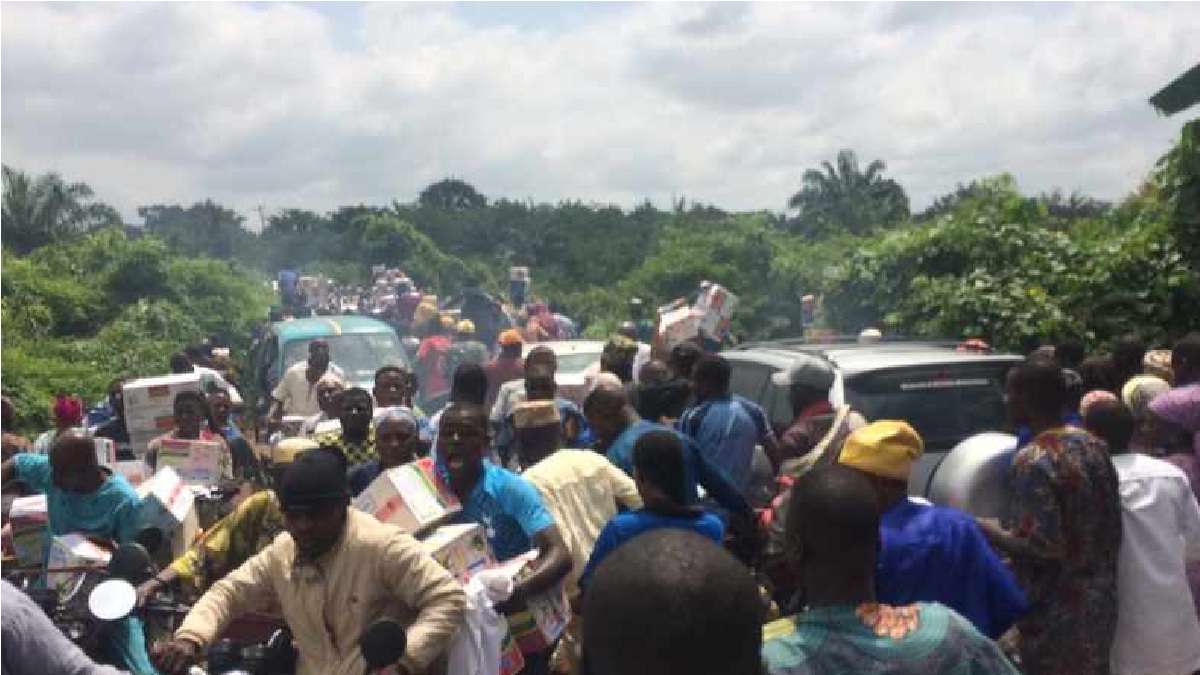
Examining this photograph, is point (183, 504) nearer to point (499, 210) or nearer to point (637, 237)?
point (637, 237)

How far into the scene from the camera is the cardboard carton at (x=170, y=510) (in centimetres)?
600

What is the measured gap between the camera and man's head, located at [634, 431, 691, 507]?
4641mm

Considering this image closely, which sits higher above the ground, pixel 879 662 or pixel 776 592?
pixel 879 662

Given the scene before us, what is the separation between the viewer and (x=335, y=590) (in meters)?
4.03

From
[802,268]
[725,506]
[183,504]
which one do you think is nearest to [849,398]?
[725,506]

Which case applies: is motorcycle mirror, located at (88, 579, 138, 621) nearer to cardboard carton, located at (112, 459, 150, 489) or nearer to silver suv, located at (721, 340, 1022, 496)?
cardboard carton, located at (112, 459, 150, 489)

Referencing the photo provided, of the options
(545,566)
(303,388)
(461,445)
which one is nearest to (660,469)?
(545,566)

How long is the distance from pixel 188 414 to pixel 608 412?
333 centimetres

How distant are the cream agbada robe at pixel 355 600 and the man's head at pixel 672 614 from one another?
208cm

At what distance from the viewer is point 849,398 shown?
769 cm

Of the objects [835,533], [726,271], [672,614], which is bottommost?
[726,271]

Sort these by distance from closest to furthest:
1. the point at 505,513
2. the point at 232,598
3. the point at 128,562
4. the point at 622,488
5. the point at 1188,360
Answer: the point at 232,598
the point at 128,562
the point at 505,513
the point at 622,488
the point at 1188,360

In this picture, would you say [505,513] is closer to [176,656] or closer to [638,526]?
[638,526]

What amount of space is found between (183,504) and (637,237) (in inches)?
1864
